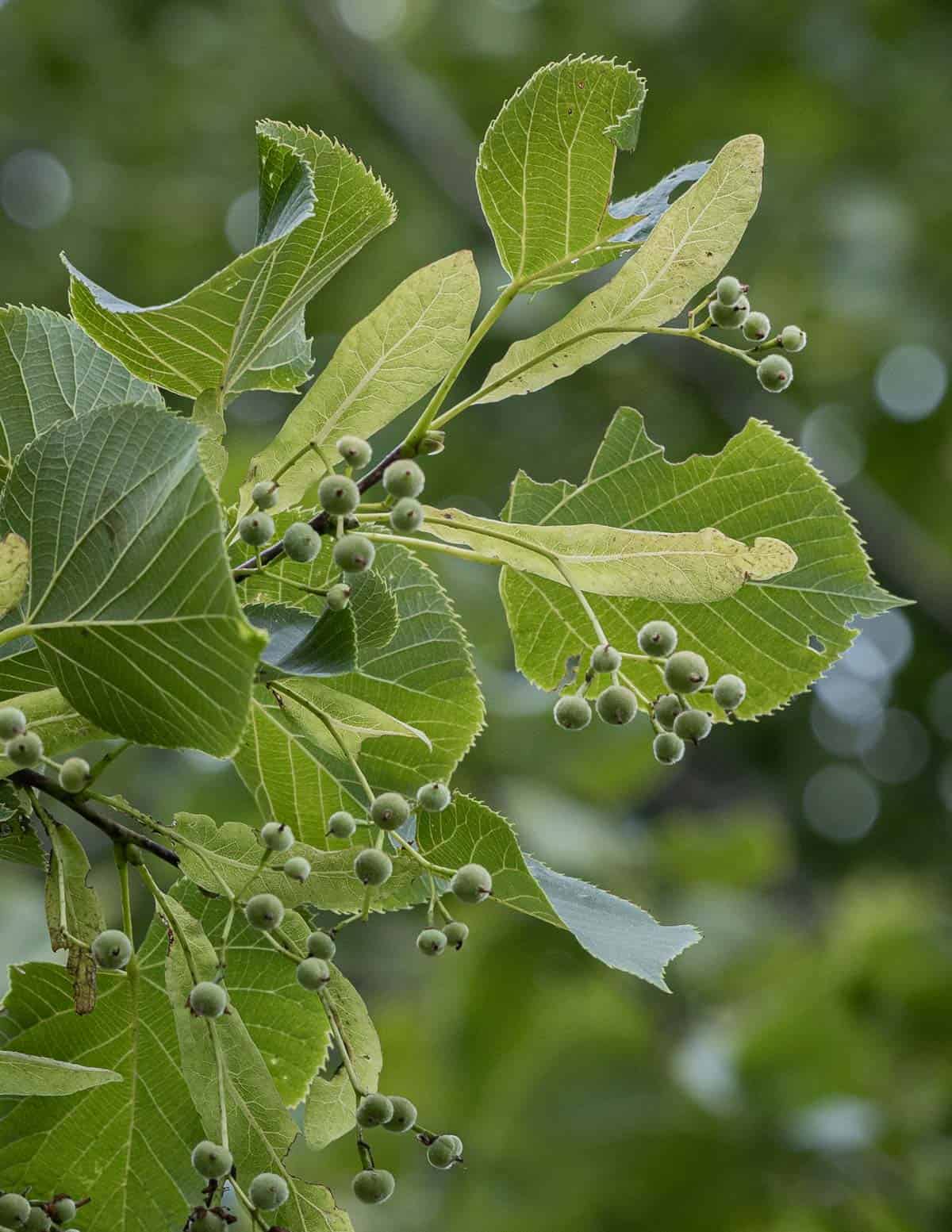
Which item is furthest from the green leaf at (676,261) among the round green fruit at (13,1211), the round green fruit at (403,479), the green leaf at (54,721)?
the round green fruit at (13,1211)

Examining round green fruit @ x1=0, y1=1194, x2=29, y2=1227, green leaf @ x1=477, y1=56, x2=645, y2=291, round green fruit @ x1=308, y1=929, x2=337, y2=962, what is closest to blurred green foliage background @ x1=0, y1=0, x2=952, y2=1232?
round green fruit @ x1=0, y1=1194, x2=29, y2=1227

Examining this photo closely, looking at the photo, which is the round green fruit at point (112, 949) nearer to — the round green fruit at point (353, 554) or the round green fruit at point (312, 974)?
the round green fruit at point (312, 974)

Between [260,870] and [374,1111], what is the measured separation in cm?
16

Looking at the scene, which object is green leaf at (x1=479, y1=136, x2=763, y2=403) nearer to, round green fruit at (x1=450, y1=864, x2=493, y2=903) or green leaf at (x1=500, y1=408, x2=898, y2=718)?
green leaf at (x1=500, y1=408, x2=898, y2=718)

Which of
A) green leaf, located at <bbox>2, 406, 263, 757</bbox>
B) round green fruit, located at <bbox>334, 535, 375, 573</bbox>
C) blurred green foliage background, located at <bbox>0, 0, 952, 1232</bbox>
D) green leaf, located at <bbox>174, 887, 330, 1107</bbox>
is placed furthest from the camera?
blurred green foliage background, located at <bbox>0, 0, 952, 1232</bbox>

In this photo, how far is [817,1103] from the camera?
313 centimetres

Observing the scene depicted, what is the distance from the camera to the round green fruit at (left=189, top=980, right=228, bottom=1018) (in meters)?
Answer: 0.82

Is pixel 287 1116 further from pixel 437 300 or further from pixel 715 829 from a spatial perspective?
pixel 715 829

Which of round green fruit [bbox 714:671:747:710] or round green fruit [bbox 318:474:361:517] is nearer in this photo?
round green fruit [bbox 318:474:361:517]

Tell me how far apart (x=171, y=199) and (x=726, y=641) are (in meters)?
5.03

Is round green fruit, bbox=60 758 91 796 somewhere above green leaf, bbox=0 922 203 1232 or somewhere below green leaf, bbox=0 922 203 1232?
above

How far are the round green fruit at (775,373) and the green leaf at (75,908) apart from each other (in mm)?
547

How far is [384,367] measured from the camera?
913 mm

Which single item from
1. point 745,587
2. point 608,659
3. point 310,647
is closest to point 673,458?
point 745,587
